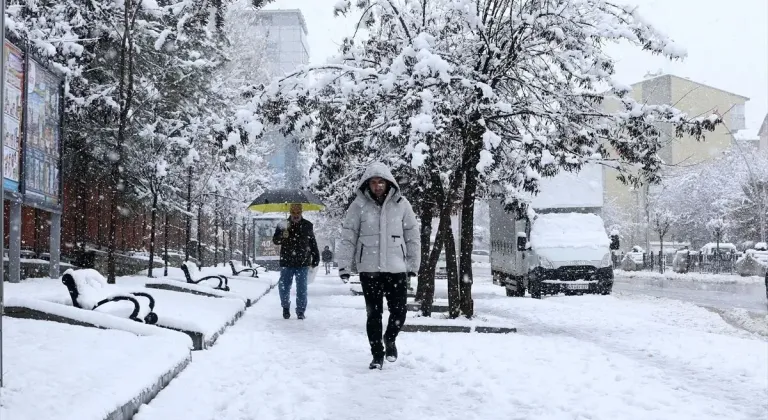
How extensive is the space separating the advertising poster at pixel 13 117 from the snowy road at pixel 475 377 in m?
4.03

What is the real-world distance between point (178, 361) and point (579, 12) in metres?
7.85

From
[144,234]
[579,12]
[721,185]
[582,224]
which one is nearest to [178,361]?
[579,12]

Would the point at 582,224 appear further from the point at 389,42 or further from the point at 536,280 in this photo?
the point at 389,42

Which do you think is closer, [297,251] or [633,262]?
[297,251]

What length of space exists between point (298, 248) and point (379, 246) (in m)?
5.25

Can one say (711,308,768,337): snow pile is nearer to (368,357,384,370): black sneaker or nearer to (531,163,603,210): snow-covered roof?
(531,163,603,210): snow-covered roof

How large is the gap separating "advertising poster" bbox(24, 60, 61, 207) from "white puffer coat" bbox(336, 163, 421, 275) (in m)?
7.14

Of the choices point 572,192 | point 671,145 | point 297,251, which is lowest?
point 297,251

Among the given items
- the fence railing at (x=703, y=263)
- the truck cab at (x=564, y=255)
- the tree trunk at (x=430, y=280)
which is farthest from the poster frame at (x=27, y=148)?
the fence railing at (x=703, y=263)

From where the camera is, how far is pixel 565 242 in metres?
20.9

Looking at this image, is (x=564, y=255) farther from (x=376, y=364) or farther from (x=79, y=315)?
(x=79, y=315)

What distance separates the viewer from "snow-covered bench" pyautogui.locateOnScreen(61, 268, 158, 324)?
816 cm

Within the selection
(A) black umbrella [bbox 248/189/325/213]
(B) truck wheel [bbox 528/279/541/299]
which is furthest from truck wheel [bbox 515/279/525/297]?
(A) black umbrella [bbox 248/189/325/213]

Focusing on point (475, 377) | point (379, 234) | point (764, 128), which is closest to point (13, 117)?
point (379, 234)
